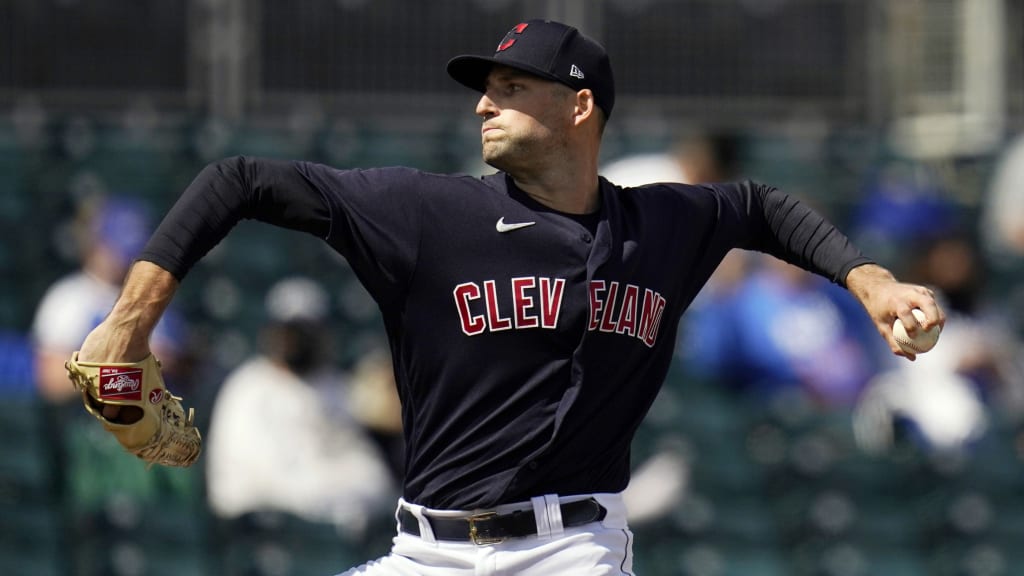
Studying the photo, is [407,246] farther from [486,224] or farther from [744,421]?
[744,421]

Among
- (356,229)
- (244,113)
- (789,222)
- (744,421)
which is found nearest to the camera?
(356,229)

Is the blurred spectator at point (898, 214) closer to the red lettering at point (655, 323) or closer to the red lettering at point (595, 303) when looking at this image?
the red lettering at point (655, 323)

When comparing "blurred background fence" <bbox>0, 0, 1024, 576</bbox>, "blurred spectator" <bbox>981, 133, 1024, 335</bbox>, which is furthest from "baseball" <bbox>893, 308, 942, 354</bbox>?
"blurred spectator" <bbox>981, 133, 1024, 335</bbox>

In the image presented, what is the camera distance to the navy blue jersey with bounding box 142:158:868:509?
349 centimetres

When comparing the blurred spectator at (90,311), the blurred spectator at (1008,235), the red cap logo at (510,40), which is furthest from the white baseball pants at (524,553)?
the blurred spectator at (1008,235)

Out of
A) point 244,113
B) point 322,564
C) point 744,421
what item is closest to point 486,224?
point 322,564

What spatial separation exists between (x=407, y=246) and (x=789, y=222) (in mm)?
973

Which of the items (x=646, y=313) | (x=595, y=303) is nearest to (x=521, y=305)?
(x=595, y=303)

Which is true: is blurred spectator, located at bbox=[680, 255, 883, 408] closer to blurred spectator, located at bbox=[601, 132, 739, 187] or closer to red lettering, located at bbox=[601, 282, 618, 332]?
blurred spectator, located at bbox=[601, 132, 739, 187]

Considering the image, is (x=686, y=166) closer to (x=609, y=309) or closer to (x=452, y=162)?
(x=452, y=162)

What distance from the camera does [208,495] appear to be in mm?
6500

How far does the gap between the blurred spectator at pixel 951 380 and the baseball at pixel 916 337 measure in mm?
3719

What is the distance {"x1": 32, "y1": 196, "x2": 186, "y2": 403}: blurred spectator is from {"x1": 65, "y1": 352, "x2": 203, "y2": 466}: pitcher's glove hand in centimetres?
317

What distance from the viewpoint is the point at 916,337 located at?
3303 mm
